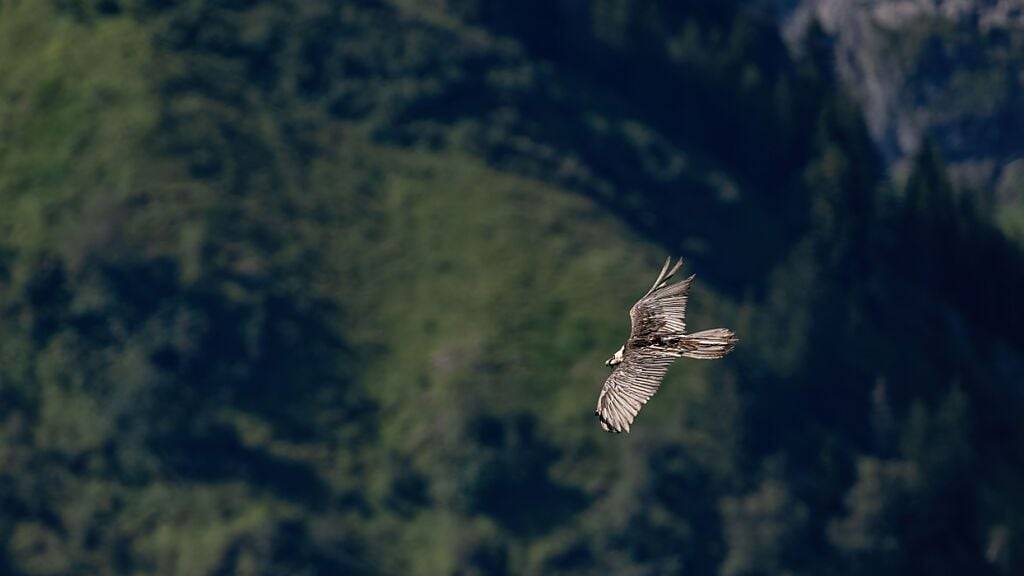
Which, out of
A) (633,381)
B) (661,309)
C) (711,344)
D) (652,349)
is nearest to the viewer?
(711,344)

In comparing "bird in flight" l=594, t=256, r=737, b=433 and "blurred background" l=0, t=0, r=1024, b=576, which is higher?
"blurred background" l=0, t=0, r=1024, b=576

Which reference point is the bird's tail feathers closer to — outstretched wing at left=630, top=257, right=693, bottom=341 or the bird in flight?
the bird in flight

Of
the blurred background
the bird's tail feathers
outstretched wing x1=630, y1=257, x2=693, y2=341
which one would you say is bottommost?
the bird's tail feathers

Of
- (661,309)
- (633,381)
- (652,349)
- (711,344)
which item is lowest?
(711,344)

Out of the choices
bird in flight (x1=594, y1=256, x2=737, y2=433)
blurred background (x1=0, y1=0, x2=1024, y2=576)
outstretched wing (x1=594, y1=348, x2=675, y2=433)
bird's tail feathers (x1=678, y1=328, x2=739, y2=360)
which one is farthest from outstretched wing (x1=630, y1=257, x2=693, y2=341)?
blurred background (x1=0, y1=0, x2=1024, y2=576)

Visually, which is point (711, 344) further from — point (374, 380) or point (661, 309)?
point (374, 380)

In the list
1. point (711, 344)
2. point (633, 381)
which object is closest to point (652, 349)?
point (633, 381)

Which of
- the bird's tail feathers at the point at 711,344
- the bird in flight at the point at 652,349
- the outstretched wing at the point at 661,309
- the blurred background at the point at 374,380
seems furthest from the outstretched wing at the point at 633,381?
the blurred background at the point at 374,380
